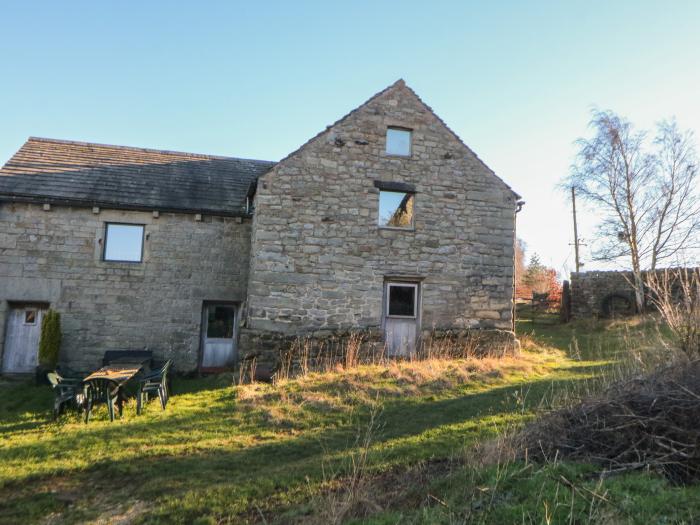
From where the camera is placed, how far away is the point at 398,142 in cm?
1282

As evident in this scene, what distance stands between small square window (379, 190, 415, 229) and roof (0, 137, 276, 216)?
4335 millimetres

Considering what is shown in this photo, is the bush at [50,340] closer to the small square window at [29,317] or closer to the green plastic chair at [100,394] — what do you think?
the small square window at [29,317]

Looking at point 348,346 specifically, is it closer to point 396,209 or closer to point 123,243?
point 396,209

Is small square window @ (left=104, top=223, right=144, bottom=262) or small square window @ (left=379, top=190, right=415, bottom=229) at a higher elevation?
small square window @ (left=379, top=190, right=415, bottom=229)

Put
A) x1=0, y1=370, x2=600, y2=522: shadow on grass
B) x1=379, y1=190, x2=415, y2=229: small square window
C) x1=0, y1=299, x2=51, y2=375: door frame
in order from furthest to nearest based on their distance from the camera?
x1=379, y1=190, x2=415, y2=229: small square window < x1=0, y1=299, x2=51, y2=375: door frame < x1=0, y1=370, x2=600, y2=522: shadow on grass

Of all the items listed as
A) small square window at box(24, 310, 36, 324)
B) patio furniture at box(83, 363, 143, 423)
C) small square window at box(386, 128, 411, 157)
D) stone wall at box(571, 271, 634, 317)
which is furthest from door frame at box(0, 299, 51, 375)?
stone wall at box(571, 271, 634, 317)

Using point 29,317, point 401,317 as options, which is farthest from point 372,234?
point 29,317

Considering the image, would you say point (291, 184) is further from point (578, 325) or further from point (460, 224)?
point (578, 325)

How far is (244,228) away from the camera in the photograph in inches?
519

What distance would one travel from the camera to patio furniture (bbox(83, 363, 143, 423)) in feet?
26.0

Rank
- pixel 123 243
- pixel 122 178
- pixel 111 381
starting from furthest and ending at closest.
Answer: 1. pixel 122 178
2. pixel 123 243
3. pixel 111 381

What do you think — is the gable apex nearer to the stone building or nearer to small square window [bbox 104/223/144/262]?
the stone building

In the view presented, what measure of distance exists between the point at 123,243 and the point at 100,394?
17.5ft

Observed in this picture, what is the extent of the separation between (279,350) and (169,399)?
293cm
